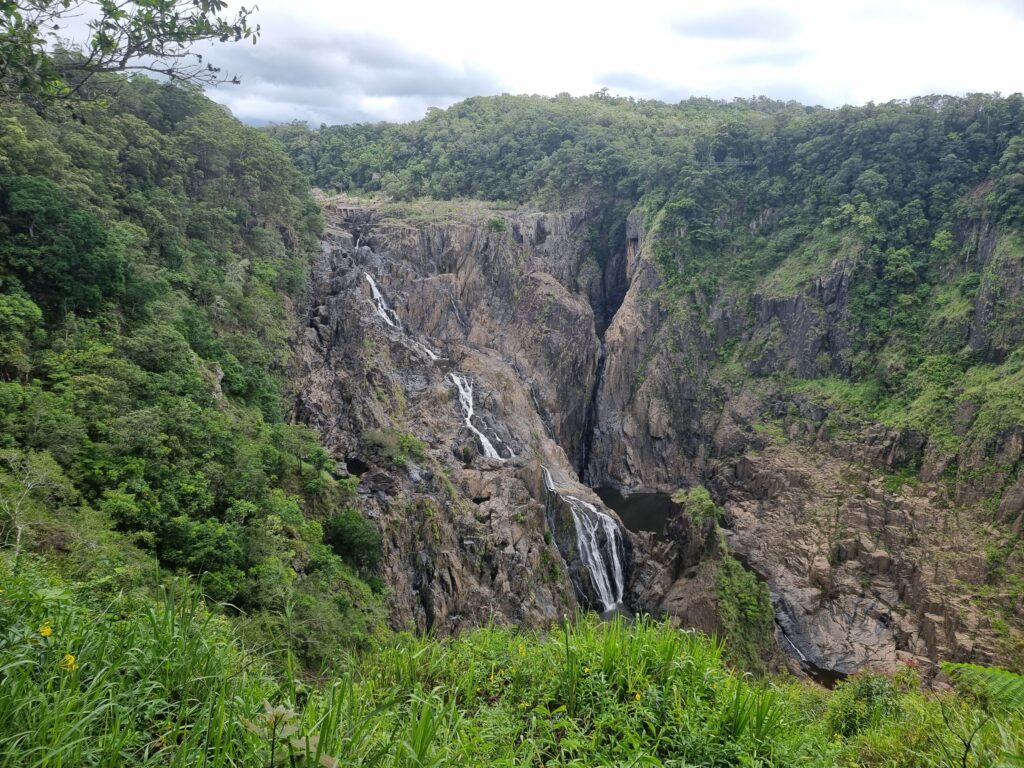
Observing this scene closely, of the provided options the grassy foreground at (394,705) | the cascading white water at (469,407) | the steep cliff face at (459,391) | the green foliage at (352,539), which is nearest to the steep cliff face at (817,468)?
the steep cliff face at (459,391)

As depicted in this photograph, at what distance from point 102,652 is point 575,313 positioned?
3965 centimetres

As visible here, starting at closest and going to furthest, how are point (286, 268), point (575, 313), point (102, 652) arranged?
point (102, 652) < point (286, 268) < point (575, 313)

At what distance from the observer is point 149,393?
1330cm

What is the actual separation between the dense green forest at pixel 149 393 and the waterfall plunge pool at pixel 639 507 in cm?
2042

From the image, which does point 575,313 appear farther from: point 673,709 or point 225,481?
point 673,709

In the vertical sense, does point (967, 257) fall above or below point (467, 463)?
above

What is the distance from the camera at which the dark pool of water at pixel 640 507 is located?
3428cm

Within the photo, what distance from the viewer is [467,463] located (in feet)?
85.0

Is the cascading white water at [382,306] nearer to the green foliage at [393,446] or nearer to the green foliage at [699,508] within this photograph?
the green foliage at [393,446]

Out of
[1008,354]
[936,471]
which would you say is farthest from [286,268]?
[1008,354]

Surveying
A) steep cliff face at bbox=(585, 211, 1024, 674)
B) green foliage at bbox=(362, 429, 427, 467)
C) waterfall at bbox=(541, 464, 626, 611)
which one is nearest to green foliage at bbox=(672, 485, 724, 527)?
steep cliff face at bbox=(585, 211, 1024, 674)

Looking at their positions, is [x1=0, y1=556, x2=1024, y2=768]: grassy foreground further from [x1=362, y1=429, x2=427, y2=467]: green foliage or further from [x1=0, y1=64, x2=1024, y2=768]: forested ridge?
[x1=362, y1=429, x2=427, y2=467]: green foliage

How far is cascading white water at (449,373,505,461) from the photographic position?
2777 cm

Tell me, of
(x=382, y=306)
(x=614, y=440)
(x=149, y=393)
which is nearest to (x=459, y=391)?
(x=382, y=306)
